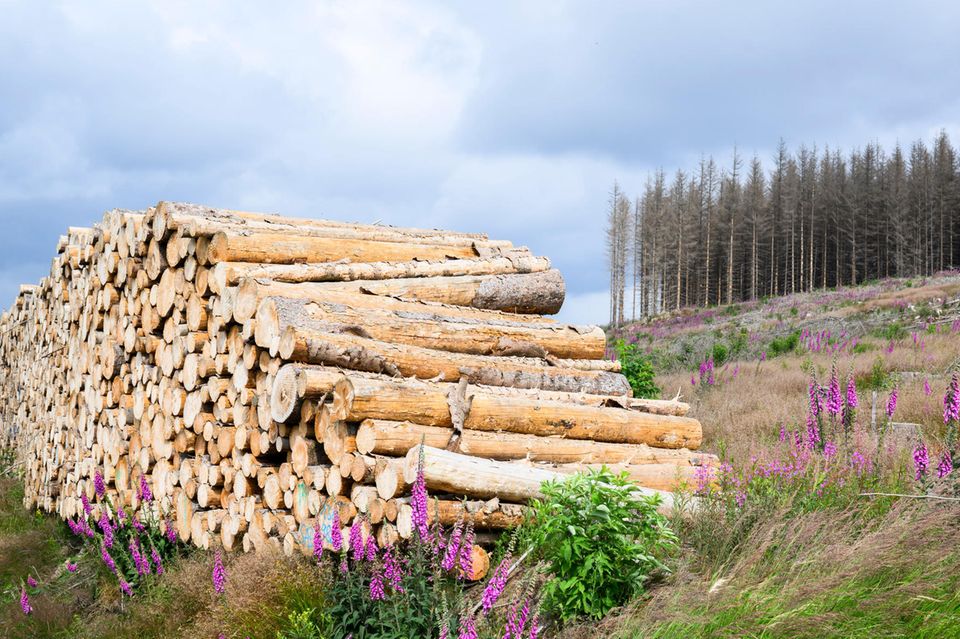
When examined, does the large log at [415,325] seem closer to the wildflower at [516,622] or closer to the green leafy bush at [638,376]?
the wildflower at [516,622]

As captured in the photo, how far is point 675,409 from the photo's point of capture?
7.91 metres

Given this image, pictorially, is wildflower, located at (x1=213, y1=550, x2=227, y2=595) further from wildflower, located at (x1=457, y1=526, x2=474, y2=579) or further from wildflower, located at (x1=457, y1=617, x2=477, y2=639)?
wildflower, located at (x1=457, y1=617, x2=477, y2=639)

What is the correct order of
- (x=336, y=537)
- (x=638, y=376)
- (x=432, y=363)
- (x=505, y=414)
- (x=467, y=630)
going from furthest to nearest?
1. (x=638, y=376)
2. (x=432, y=363)
3. (x=505, y=414)
4. (x=336, y=537)
5. (x=467, y=630)

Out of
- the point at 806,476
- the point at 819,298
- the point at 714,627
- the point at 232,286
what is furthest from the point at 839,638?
the point at 819,298

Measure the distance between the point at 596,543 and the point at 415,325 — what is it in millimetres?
3265

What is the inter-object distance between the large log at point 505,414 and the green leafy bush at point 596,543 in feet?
4.81

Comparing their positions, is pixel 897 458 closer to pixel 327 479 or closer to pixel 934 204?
pixel 327 479

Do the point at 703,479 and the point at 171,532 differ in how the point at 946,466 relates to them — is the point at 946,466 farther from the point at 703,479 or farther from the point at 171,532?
the point at 171,532

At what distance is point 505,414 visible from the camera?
6.28 meters

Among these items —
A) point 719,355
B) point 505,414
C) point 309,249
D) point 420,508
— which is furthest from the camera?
point 719,355

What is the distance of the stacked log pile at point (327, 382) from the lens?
568cm

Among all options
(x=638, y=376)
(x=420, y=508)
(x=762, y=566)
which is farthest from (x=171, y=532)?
(x=638, y=376)

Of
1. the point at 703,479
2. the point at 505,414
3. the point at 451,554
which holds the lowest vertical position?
the point at 451,554

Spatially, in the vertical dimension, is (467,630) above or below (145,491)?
below
